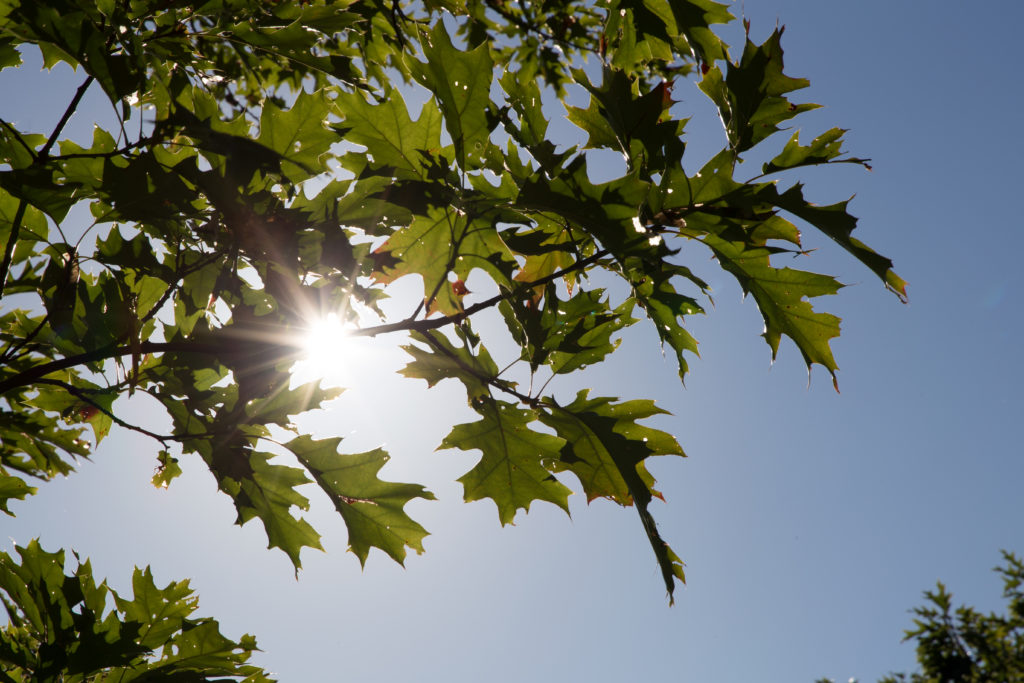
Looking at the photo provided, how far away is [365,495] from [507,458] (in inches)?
19.4

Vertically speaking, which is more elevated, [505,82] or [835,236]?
[505,82]

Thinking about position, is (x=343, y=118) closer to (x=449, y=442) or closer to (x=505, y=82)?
(x=505, y=82)

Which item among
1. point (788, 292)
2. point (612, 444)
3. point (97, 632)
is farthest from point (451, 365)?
point (97, 632)

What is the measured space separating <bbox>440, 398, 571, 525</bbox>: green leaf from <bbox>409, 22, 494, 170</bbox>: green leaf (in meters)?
0.87

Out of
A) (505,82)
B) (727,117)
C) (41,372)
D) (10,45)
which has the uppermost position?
(10,45)

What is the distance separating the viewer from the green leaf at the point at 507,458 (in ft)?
6.83

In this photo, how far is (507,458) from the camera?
7.11 ft

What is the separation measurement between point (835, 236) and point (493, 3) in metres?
3.32

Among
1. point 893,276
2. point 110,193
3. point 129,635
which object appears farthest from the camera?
point 129,635

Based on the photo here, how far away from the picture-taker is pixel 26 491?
8.46 feet

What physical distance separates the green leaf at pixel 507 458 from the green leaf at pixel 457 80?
874 mm

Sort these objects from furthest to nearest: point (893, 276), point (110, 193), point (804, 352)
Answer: point (804, 352)
point (893, 276)
point (110, 193)

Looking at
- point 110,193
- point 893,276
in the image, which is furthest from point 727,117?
point 110,193

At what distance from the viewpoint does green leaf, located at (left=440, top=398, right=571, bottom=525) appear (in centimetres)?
208
